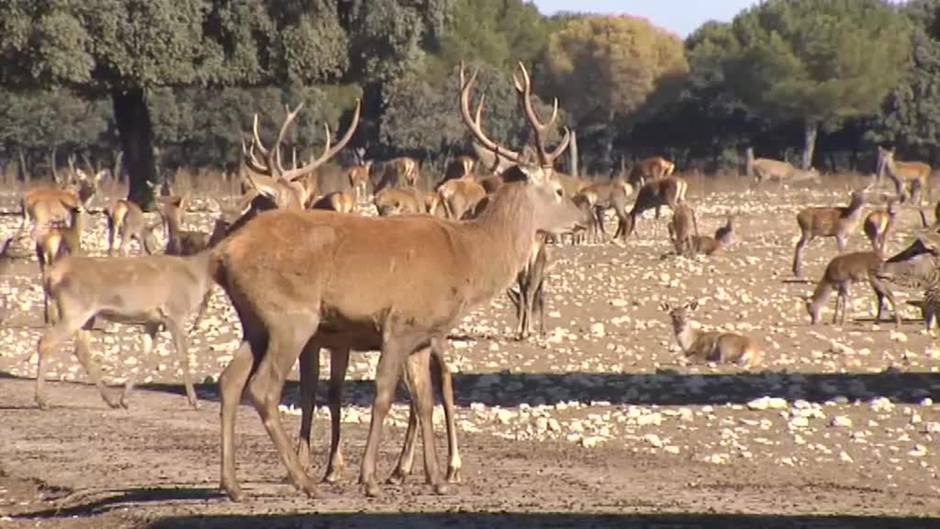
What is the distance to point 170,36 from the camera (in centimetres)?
3875

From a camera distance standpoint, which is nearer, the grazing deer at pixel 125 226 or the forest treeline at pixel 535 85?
the grazing deer at pixel 125 226

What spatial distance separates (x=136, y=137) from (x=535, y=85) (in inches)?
1692

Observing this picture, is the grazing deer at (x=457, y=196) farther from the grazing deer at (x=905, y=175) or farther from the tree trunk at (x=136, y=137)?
the grazing deer at (x=905, y=175)

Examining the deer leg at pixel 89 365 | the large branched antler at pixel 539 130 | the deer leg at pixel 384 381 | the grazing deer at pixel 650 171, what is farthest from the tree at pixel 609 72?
the deer leg at pixel 384 381

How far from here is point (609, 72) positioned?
82750 mm

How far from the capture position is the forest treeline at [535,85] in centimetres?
4138

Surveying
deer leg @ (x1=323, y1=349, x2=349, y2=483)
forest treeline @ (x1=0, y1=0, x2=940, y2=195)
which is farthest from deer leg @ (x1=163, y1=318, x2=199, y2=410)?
forest treeline @ (x1=0, y1=0, x2=940, y2=195)

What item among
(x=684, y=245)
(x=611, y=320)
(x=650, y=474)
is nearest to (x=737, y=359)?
(x=611, y=320)

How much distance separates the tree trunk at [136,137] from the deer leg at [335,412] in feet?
95.3

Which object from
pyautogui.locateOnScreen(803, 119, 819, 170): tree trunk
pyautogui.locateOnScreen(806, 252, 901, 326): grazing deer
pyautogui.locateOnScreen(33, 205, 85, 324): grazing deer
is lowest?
pyautogui.locateOnScreen(803, 119, 819, 170): tree trunk

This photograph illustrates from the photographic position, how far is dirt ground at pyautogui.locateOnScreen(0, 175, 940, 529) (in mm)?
11383

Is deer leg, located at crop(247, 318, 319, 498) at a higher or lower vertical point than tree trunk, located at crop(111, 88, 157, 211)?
higher

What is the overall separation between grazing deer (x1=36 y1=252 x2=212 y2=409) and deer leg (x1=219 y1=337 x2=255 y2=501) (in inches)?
216

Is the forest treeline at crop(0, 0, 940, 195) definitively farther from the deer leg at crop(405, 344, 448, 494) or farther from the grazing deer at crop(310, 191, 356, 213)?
the deer leg at crop(405, 344, 448, 494)
